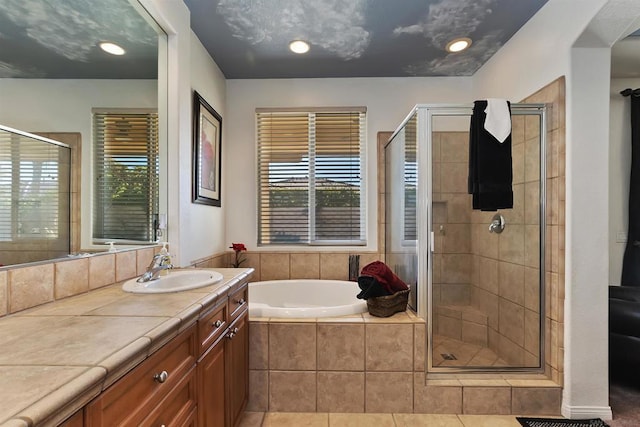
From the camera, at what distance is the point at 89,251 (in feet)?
4.43

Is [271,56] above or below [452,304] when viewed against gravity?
above

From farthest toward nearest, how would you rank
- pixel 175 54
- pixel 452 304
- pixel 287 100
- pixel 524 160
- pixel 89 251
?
pixel 287 100 < pixel 452 304 < pixel 524 160 < pixel 175 54 < pixel 89 251

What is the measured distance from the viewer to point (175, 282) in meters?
1.65

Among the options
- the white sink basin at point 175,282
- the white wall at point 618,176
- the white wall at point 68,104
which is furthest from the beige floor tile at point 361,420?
the white wall at point 618,176

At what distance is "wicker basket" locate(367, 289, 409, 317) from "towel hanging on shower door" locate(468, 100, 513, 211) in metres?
0.77

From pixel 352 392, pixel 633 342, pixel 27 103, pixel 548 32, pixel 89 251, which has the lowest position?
pixel 352 392

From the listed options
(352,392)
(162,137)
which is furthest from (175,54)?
(352,392)

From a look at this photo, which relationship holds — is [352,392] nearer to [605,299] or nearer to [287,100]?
[605,299]

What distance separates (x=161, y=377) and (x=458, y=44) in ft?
9.33

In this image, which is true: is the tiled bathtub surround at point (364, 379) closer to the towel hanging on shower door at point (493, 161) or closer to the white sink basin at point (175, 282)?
the white sink basin at point (175, 282)

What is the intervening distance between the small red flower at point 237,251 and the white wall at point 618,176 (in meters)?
3.23

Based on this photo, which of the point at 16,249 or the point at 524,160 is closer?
the point at 16,249

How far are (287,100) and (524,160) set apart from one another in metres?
2.10

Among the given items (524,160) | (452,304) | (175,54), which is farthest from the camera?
(452,304)
